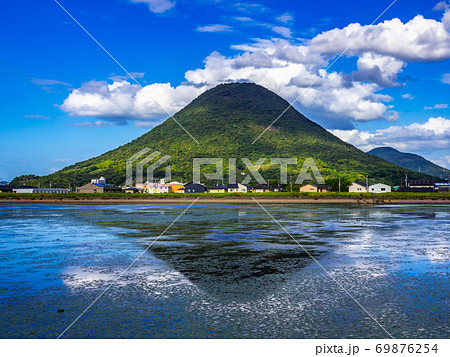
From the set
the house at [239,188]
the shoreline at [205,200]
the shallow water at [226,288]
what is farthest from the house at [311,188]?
the shallow water at [226,288]

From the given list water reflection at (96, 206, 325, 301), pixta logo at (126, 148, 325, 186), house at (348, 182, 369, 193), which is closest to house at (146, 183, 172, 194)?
pixta logo at (126, 148, 325, 186)

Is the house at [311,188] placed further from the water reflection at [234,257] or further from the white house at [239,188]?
→ the water reflection at [234,257]

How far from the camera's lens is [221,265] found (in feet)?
62.2

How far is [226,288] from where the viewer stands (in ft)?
48.3

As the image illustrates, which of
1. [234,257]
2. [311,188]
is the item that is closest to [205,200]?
[311,188]

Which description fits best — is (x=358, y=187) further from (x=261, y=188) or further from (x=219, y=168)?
(x=219, y=168)

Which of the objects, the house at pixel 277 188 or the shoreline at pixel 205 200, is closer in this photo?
the shoreline at pixel 205 200

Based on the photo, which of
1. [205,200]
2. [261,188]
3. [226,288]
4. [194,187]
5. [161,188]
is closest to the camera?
[226,288]

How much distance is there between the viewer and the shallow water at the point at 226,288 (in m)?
10.8
